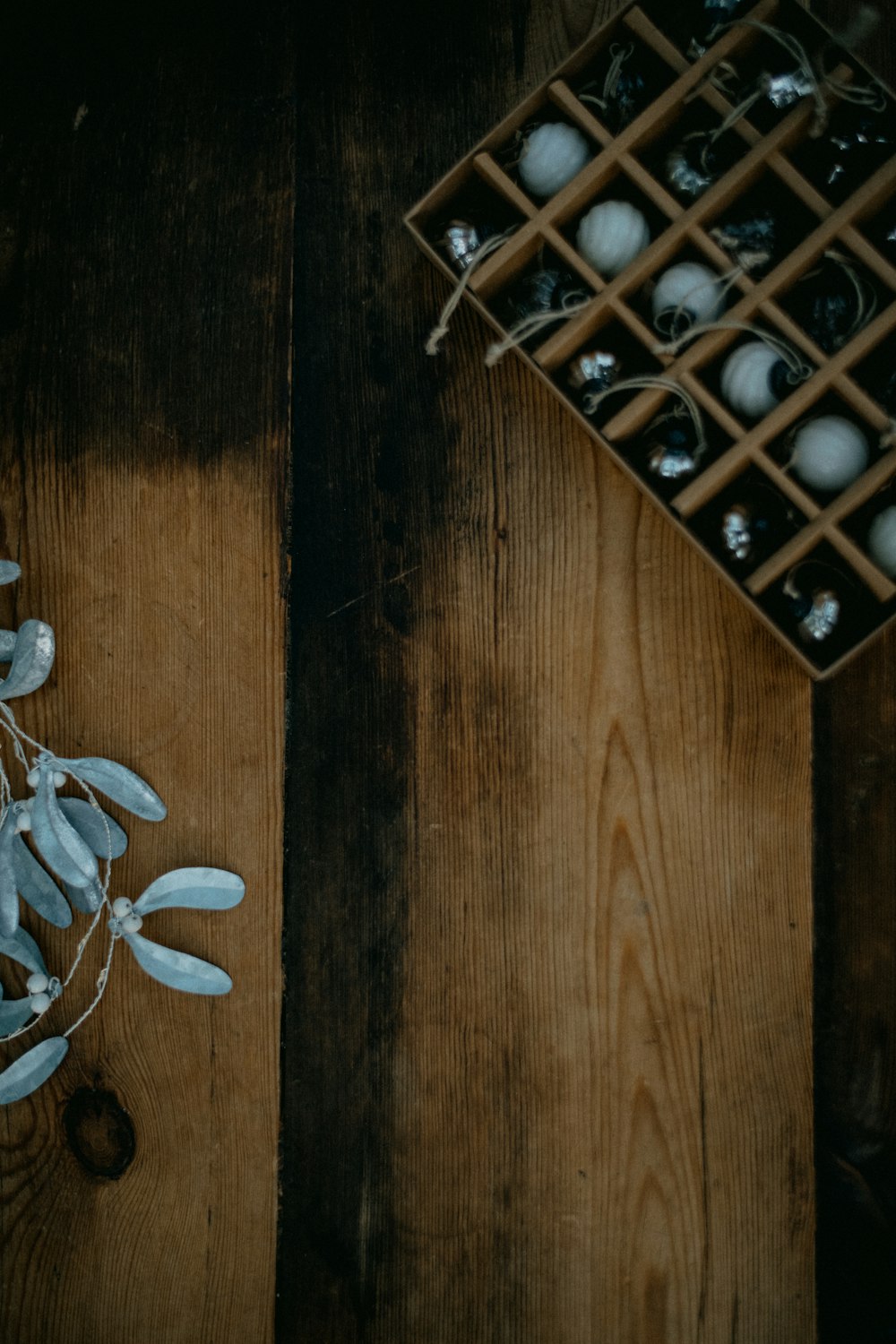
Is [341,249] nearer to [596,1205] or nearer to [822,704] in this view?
[822,704]

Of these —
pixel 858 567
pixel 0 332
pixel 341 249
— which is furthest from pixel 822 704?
pixel 0 332

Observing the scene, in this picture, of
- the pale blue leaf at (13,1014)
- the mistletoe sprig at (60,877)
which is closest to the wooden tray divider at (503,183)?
the mistletoe sprig at (60,877)

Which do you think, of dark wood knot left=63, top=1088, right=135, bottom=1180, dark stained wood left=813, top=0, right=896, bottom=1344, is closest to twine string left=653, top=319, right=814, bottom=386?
dark stained wood left=813, top=0, right=896, bottom=1344

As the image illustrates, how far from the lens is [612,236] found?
595 millimetres

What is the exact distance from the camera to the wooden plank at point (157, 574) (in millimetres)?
698

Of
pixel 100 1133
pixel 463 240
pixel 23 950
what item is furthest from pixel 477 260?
pixel 100 1133

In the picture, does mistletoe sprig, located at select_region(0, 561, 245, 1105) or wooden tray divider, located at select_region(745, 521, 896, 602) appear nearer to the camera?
wooden tray divider, located at select_region(745, 521, 896, 602)

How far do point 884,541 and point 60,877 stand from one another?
0.65 m

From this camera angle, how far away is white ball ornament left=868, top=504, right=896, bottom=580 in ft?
1.88

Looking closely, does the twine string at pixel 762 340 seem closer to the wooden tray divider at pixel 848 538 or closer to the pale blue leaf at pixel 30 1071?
the wooden tray divider at pixel 848 538

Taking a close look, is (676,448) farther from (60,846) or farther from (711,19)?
(60,846)

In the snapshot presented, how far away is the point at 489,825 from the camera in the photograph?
27.1 inches

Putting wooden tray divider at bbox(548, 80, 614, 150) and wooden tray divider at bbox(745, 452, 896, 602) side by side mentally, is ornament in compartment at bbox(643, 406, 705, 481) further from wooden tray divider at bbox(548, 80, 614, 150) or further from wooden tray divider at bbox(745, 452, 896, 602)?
wooden tray divider at bbox(548, 80, 614, 150)

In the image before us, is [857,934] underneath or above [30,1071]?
underneath
